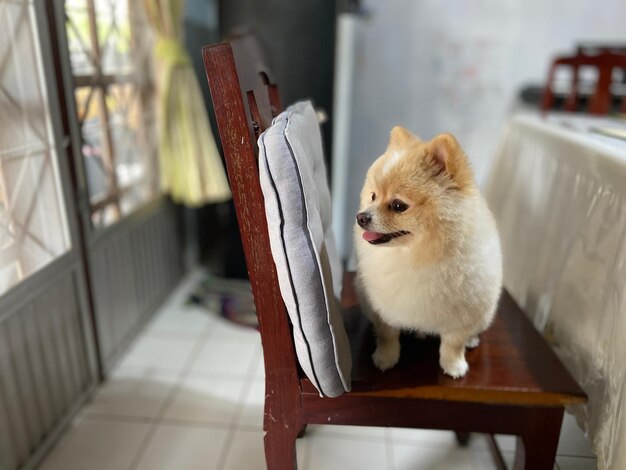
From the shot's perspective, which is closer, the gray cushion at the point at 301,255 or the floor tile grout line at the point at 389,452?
the gray cushion at the point at 301,255

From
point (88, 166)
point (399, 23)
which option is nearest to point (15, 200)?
point (88, 166)

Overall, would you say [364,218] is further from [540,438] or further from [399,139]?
[540,438]

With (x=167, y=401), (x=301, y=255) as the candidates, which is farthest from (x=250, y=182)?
(x=167, y=401)

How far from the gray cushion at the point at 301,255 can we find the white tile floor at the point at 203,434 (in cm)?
56

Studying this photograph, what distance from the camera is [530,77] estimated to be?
7.70ft

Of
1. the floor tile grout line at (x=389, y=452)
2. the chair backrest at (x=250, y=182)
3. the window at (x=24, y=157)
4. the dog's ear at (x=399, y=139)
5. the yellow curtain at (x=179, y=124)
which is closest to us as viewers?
the chair backrest at (x=250, y=182)

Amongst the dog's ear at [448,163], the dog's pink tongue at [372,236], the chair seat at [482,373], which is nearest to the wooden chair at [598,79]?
the chair seat at [482,373]

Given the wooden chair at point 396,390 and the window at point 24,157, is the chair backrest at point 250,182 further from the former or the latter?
the window at point 24,157

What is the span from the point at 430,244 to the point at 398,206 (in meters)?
0.08

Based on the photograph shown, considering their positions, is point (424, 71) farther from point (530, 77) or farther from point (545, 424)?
point (545, 424)

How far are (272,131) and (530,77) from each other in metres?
2.08

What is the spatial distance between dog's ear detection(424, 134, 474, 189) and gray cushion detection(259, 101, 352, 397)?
197 mm

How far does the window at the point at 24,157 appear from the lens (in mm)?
1115

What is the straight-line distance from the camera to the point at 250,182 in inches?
29.2
